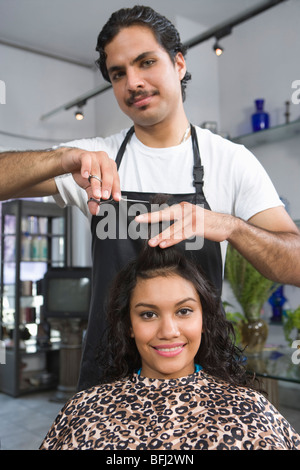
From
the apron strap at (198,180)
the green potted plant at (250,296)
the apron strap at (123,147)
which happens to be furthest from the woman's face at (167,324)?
the green potted plant at (250,296)

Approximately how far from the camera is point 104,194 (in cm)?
110

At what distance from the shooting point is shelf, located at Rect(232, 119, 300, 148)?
3.58 meters

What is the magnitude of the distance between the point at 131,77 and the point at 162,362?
0.85m

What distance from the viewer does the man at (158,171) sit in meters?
1.35

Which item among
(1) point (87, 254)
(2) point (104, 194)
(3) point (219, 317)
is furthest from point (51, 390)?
(2) point (104, 194)

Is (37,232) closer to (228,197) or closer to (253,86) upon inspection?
(253,86)

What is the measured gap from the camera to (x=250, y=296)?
9.32 feet

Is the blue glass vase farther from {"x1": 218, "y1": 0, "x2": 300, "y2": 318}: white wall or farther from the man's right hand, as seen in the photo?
the man's right hand

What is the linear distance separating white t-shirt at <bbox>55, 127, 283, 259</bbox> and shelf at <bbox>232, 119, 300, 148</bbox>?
220 centimetres

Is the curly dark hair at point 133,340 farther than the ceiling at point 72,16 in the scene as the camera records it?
No

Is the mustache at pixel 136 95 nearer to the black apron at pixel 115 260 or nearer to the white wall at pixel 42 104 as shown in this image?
the black apron at pixel 115 260

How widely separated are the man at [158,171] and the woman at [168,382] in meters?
0.13

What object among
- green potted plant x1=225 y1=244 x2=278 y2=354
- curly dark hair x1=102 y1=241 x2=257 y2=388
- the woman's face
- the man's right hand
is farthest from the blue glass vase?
the man's right hand

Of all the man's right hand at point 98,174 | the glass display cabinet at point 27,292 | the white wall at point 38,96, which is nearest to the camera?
the man's right hand at point 98,174
